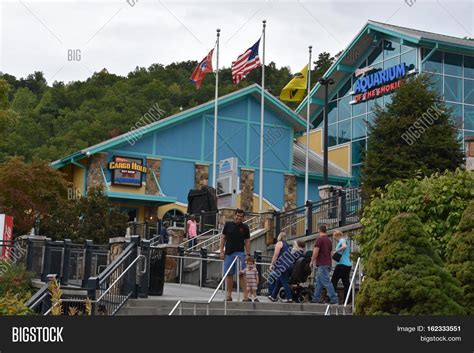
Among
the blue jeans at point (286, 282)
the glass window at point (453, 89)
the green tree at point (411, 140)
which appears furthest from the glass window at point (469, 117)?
the blue jeans at point (286, 282)

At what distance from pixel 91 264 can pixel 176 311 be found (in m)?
4.55

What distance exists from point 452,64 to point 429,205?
90.6ft

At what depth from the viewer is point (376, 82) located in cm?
4272

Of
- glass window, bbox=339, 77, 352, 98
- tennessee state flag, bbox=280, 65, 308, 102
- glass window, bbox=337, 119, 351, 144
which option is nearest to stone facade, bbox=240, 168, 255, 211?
tennessee state flag, bbox=280, 65, 308, 102

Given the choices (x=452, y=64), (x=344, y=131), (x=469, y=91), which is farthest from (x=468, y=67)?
(x=344, y=131)

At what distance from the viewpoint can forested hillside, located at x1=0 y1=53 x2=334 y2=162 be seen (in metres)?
53.8

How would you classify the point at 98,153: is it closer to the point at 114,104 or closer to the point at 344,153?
the point at 344,153

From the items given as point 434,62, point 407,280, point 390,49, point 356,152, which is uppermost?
point 390,49

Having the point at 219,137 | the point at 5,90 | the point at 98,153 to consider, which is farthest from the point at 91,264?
the point at 219,137

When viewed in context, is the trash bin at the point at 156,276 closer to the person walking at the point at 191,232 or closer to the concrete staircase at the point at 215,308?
the concrete staircase at the point at 215,308

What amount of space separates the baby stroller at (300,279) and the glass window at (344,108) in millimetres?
28408

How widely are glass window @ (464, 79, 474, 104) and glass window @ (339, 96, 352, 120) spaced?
21.5 feet

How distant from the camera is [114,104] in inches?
2228

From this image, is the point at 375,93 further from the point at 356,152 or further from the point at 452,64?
the point at 452,64
